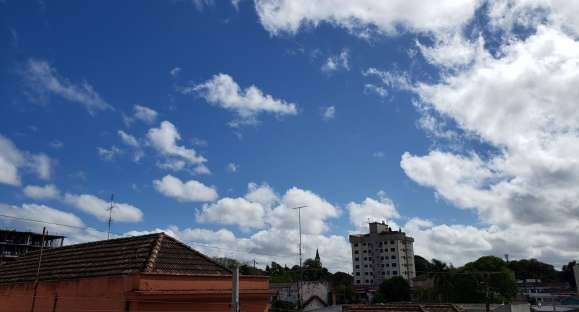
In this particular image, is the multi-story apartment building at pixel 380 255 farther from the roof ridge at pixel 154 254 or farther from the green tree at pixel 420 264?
the roof ridge at pixel 154 254

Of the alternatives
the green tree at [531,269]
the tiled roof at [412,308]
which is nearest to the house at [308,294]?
the tiled roof at [412,308]

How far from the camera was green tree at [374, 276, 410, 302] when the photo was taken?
2751 inches

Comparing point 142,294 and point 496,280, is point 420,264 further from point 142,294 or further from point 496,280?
point 142,294

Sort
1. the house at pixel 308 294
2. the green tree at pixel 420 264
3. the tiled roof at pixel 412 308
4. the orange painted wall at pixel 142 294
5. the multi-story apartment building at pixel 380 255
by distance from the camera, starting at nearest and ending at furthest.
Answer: the orange painted wall at pixel 142 294, the tiled roof at pixel 412 308, the house at pixel 308 294, the multi-story apartment building at pixel 380 255, the green tree at pixel 420 264

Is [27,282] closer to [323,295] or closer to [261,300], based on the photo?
[261,300]

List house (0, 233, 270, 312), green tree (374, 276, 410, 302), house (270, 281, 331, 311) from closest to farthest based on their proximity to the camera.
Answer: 1. house (0, 233, 270, 312)
2. house (270, 281, 331, 311)
3. green tree (374, 276, 410, 302)

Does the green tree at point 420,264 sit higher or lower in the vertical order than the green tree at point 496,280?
higher

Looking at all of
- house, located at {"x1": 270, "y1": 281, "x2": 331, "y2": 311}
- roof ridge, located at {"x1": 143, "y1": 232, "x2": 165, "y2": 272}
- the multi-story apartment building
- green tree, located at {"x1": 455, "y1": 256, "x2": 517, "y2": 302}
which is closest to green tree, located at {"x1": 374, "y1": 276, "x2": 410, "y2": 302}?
house, located at {"x1": 270, "y1": 281, "x2": 331, "y2": 311}

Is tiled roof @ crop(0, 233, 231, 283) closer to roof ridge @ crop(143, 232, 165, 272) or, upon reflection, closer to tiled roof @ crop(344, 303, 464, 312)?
roof ridge @ crop(143, 232, 165, 272)

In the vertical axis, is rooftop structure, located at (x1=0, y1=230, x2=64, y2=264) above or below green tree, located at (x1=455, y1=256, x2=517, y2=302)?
above

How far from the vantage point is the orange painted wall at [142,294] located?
12969 mm

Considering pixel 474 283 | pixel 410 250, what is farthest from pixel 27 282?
pixel 410 250

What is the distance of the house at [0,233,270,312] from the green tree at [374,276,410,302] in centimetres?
5784

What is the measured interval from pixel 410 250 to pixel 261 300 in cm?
9100
